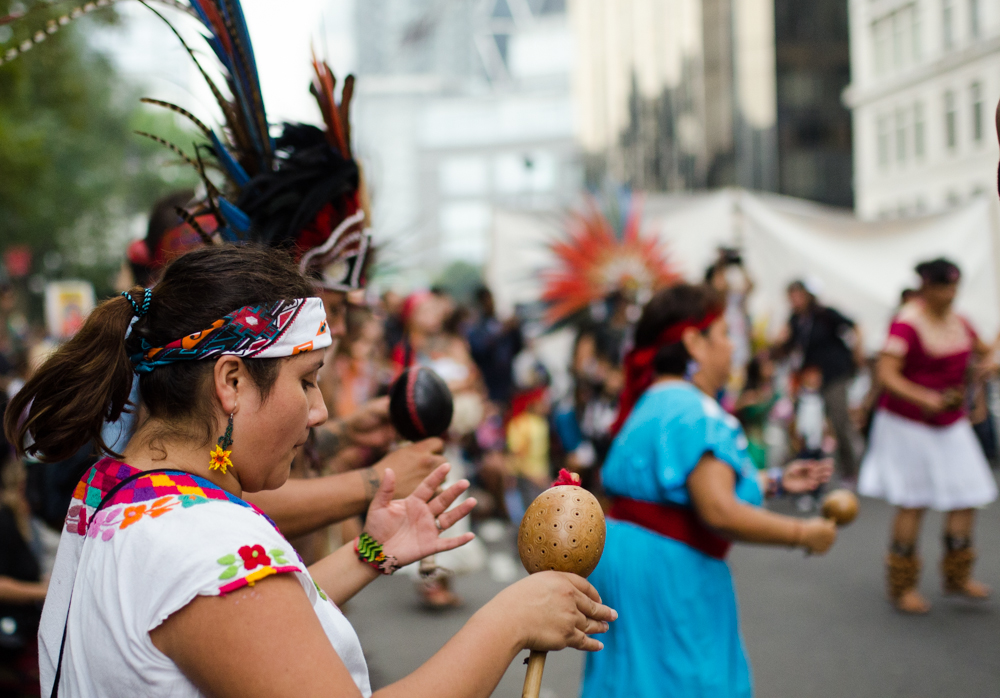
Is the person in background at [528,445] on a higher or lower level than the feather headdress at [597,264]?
lower

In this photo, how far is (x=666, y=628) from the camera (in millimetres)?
2652

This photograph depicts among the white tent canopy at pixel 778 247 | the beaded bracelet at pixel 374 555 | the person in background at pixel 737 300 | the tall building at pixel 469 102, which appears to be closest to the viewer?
the beaded bracelet at pixel 374 555

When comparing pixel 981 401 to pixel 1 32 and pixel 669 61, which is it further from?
pixel 669 61

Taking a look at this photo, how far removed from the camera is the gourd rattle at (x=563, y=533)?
4.82 ft

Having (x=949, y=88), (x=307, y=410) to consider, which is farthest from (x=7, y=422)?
(x=949, y=88)

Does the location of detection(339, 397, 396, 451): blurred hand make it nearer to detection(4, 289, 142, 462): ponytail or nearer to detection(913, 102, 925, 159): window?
detection(4, 289, 142, 462): ponytail

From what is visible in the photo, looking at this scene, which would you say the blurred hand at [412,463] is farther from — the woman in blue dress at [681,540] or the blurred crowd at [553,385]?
the blurred crowd at [553,385]

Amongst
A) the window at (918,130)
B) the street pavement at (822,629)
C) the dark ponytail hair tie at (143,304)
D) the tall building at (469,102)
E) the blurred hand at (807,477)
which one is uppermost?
the tall building at (469,102)

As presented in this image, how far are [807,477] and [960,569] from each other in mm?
3086

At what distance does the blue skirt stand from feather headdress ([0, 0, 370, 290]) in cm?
126

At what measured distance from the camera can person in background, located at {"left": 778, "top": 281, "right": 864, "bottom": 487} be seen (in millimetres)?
8625

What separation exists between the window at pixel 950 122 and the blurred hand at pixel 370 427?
11.9 m

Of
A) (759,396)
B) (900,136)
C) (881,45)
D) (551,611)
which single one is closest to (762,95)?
(900,136)

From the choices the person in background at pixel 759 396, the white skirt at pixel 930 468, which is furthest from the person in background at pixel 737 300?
the white skirt at pixel 930 468
